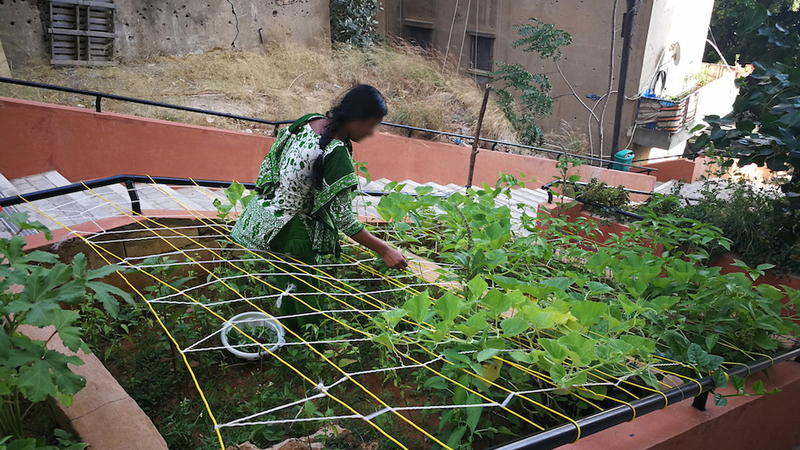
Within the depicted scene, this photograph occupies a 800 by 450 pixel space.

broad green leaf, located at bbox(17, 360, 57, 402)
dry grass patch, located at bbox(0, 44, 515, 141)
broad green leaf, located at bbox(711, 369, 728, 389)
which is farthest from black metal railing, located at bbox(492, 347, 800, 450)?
dry grass patch, located at bbox(0, 44, 515, 141)

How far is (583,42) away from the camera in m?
12.4

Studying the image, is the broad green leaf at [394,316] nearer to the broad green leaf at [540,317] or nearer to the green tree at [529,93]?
the broad green leaf at [540,317]

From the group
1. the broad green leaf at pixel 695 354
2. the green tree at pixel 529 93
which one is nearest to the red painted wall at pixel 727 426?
the broad green leaf at pixel 695 354

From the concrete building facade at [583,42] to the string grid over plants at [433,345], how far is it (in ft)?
34.6

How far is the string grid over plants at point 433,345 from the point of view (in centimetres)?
167

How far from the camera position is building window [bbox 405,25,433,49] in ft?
46.1

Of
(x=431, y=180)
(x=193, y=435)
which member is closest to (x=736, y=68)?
(x=431, y=180)

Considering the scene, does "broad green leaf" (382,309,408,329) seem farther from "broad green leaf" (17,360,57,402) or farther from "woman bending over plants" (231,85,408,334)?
"broad green leaf" (17,360,57,402)

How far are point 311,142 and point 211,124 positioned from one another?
5153 mm

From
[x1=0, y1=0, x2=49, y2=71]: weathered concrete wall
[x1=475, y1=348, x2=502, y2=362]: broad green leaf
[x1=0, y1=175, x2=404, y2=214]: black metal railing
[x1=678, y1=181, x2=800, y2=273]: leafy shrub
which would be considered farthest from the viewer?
[x1=0, y1=0, x2=49, y2=71]: weathered concrete wall

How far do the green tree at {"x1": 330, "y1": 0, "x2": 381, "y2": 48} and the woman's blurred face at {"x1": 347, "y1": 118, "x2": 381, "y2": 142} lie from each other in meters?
9.87

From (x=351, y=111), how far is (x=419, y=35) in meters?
13.0

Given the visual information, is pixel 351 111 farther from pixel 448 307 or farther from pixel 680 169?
pixel 680 169

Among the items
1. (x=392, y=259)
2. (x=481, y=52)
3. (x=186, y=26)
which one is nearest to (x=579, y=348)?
(x=392, y=259)
